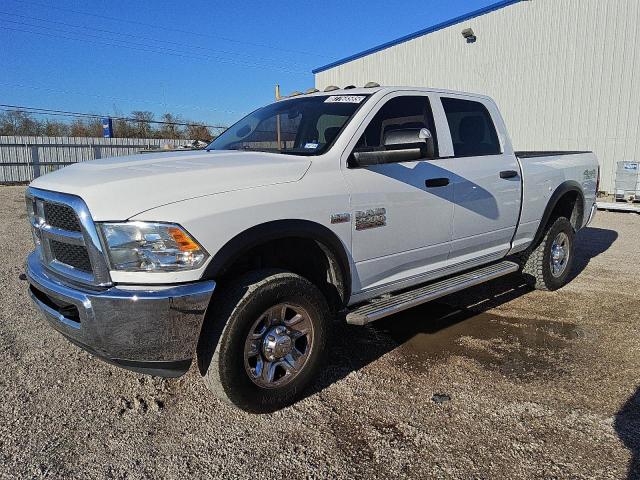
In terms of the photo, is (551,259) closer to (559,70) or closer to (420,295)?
(420,295)

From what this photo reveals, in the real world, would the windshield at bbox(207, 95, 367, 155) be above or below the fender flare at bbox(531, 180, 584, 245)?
above

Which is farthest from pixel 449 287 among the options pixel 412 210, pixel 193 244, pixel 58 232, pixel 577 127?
pixel 577 127

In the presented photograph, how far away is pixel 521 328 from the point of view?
4.65 metres

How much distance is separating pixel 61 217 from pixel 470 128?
11.5 ft

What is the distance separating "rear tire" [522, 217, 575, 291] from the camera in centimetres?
561

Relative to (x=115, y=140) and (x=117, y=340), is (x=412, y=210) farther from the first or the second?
(x=115, y=140)

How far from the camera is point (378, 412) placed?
125 inches

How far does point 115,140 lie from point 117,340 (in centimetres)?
2910

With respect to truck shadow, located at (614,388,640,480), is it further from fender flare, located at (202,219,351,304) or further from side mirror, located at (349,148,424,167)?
side mirror, located at (349,148,424,167)

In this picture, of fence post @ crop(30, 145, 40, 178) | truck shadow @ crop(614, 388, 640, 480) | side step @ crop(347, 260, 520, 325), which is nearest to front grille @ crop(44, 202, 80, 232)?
side step @ crop(347, 260, 520, 325)

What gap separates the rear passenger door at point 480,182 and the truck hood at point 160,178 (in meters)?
1.65

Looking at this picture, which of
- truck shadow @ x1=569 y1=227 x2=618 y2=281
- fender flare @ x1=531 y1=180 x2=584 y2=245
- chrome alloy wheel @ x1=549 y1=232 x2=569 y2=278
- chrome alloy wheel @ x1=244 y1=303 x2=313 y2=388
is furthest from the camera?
truck shadow @ x1=569 y1=227 x2=618 y2=281

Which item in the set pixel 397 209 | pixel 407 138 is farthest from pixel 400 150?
pixel 397 209

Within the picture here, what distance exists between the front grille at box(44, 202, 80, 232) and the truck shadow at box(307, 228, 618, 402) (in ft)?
5.68
